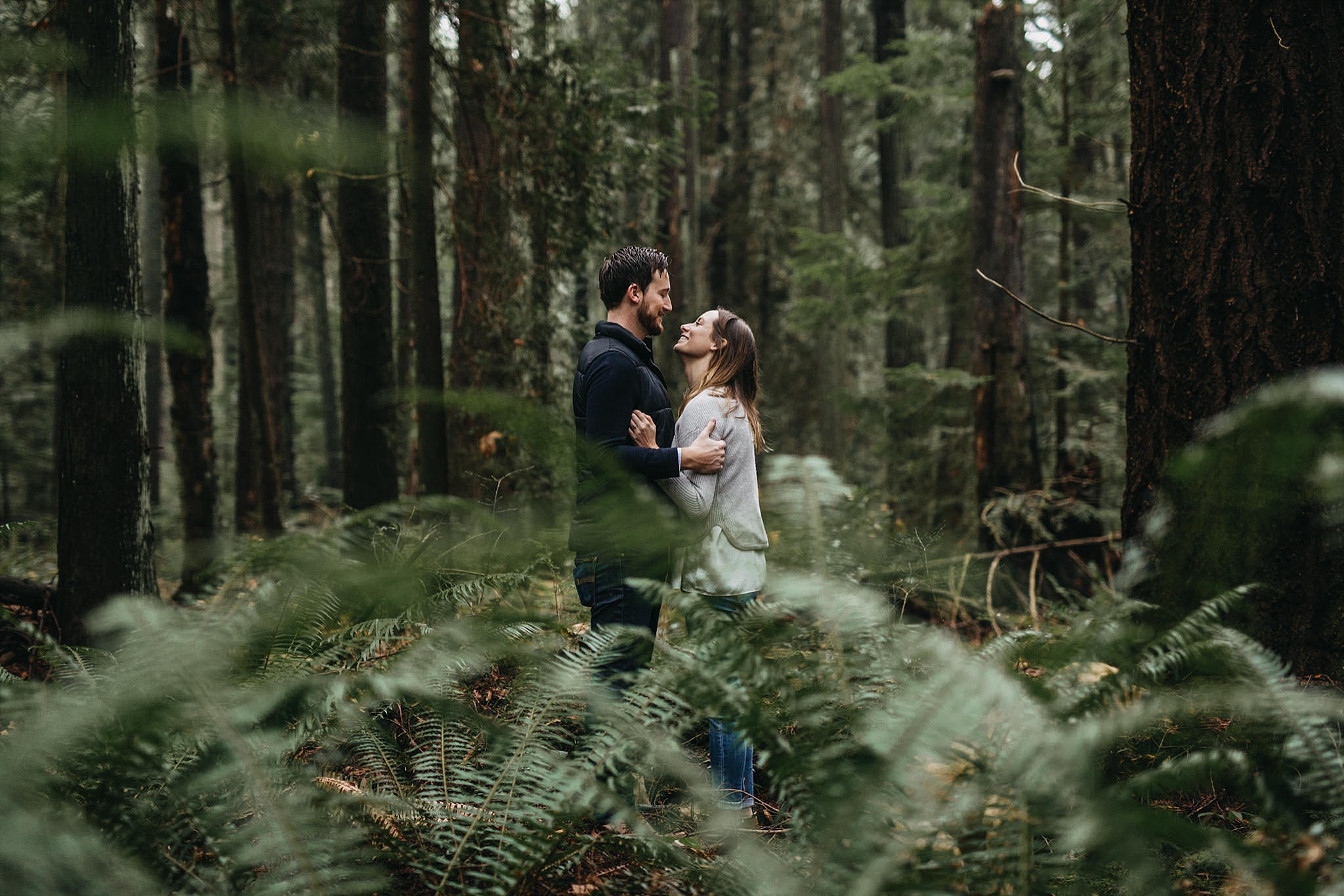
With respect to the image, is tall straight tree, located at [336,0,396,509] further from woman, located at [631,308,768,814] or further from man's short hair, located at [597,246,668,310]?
woman, located at [631,308,768,814]

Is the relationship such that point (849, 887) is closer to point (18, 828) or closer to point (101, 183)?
point (18, 828)

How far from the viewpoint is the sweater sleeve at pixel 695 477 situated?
3068 millimetres

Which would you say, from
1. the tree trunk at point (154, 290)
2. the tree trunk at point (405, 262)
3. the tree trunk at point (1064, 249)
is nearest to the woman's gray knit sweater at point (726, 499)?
the tree trunk at point (405, 262)

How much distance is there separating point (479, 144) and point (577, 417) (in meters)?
6.40

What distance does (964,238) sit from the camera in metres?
11.5

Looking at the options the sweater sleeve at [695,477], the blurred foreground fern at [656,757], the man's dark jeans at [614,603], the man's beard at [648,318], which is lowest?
the man's dark jeans at [614,603]

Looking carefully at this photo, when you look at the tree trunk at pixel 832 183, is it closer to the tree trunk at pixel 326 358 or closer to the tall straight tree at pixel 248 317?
the tall straight tree at pixel 248 317

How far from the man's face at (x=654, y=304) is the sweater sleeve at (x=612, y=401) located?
0.32m

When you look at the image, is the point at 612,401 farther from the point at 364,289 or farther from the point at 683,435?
the point at 364,289

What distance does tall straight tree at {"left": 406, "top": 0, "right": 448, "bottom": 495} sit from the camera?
21.4 ft

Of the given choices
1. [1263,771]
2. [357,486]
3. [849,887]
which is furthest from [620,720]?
[357,486]

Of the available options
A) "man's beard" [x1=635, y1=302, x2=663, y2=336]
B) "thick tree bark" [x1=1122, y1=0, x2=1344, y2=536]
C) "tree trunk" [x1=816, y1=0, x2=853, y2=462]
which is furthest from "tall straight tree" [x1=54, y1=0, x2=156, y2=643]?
"tree trunk" [x1=816, y1=0, x2=853, y2=462]

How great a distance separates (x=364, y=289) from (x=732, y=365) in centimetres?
654

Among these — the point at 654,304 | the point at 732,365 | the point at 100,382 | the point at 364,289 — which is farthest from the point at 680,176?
the point at 732,365
